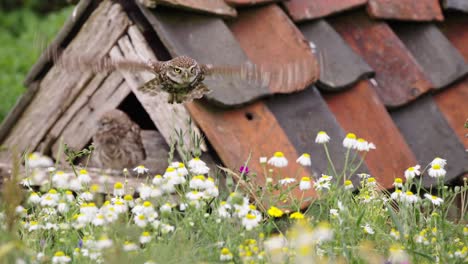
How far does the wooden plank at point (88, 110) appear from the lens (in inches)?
219

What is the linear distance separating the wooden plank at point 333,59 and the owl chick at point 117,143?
1.14m

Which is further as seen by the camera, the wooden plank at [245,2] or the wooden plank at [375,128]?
the wooden plank at [245,2]

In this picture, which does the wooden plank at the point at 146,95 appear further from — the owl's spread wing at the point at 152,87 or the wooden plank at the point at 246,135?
the owl's spread wing at the point at 152,87

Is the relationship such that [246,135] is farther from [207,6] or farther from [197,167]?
[197,167]

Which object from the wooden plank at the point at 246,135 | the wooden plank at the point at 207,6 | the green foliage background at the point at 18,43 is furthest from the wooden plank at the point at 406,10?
the green foliage background at the point at 18,43

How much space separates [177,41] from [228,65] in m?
0.28

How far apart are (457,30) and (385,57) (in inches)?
27.8

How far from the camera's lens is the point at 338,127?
5102 millimetres

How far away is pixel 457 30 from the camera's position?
6.16 m

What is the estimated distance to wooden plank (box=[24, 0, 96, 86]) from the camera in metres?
5.57

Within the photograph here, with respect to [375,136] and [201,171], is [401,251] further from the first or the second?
[375,136]

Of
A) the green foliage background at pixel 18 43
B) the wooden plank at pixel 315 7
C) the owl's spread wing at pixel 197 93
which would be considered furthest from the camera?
the green foliage background at pixel 18 43

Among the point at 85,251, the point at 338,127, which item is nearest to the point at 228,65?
the point at 338,127

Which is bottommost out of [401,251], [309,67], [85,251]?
[309,67]
